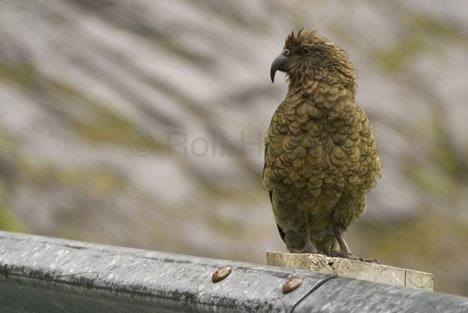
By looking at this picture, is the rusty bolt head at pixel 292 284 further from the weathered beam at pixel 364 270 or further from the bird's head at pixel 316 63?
the bird's head at pixel 316 63

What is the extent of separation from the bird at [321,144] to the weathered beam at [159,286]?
68.7 inches

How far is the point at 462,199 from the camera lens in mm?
14648

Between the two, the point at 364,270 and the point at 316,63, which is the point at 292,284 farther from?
the point at 316,63

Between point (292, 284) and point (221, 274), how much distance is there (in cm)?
23

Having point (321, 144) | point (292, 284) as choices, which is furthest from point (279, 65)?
point (292, 284)

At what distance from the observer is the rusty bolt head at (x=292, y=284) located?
7.36 ft

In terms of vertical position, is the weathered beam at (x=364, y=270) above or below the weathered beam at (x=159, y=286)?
above

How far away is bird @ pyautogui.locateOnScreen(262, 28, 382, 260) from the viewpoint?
4.53 metres

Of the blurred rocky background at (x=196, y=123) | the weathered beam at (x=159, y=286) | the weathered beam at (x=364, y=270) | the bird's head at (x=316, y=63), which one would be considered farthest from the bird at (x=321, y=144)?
the blurred rocky background at (x=196, y=123)

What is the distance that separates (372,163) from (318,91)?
1.29 ft

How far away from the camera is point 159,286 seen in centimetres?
248

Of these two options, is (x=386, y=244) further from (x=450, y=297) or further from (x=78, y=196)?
(x=450, y=297)

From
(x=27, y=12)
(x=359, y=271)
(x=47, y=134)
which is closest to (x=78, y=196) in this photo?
(x=47, y=134)

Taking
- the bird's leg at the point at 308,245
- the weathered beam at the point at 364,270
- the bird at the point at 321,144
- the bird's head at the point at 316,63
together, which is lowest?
the weathered beam at the point at 364,270
